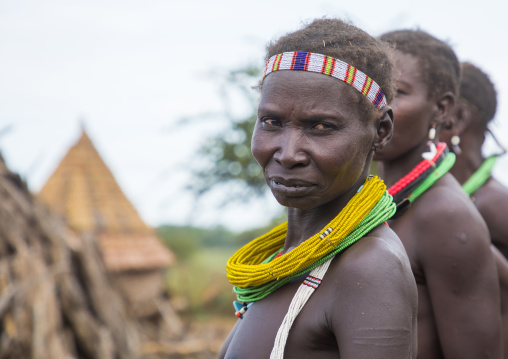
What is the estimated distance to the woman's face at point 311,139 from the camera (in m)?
1.54

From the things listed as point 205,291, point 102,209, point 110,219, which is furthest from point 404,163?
point 205,291

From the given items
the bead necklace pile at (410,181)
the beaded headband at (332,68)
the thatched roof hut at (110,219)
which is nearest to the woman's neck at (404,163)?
the bead necklace pile at (410,181)

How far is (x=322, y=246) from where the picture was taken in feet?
5.07

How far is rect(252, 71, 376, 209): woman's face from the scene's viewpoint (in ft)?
5.05

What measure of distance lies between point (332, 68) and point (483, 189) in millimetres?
1790

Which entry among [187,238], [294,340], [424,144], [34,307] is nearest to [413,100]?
[424,144]

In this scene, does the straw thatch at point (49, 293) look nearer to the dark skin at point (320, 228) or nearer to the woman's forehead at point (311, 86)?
the dark skin at point (320, 228)

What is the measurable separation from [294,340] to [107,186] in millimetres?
10373

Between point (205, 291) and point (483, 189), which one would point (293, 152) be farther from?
point (205, 291)

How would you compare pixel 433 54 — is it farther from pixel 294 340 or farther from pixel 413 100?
pixel 294 340

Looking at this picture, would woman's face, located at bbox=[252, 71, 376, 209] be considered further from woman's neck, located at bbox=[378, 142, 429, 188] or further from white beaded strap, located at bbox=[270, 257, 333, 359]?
woman's neck, located at bbox=[378, 142, 429, 188]

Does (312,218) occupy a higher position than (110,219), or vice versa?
(312,218)

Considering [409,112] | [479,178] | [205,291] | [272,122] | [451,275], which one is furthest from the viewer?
[205,291]

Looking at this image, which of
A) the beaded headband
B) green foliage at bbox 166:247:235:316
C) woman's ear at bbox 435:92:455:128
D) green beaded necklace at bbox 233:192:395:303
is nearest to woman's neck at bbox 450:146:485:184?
woman's ear at bbox 435:92:455:128
